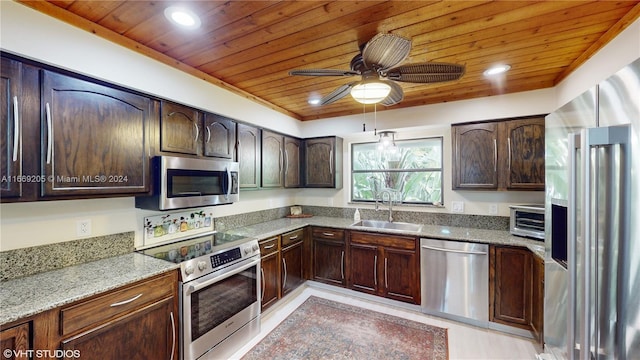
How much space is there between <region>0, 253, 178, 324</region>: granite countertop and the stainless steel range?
19 centimetres

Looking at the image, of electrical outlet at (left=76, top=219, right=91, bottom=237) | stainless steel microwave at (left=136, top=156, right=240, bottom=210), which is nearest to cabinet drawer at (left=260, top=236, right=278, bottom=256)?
stainless steel microwave at (left=136, top=156, right=240, bottom=210)

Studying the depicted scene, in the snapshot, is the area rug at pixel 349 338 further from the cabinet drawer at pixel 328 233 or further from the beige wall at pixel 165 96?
the beige wall at pixel 165 96

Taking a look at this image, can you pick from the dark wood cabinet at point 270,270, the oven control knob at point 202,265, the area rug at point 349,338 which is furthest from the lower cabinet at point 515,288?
the oven control knob at point 202,265

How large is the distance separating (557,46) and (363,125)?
6.54 feet

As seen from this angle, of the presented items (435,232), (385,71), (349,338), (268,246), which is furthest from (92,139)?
(435,232)

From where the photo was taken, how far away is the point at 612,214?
0.89 m

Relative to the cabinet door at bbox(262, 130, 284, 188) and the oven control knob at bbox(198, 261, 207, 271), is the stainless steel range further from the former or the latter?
the cabinet door at bbox(262, 130, 284, 188)

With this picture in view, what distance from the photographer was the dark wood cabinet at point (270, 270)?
262 centimetres

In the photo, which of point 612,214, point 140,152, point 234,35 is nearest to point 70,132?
point 140,152

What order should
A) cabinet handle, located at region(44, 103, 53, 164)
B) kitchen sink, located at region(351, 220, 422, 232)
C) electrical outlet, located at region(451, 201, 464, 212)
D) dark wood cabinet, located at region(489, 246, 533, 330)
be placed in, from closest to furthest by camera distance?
cabinet handle, located at region(44, 103, 53, 164), dark wood cabinet, located at region(489, 246, 533, 330), electrical outlet, located at region(451, 201, 464, 212), kitchen sink, located at region(351, 220, 422, 232)

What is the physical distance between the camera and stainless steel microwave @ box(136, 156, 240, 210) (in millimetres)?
1946

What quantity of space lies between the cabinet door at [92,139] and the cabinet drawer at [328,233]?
6.65ft

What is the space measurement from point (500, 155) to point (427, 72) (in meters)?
1.66

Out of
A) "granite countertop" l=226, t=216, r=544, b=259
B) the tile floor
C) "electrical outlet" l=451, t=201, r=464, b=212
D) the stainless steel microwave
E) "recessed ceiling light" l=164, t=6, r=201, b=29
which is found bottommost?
the tile floor
